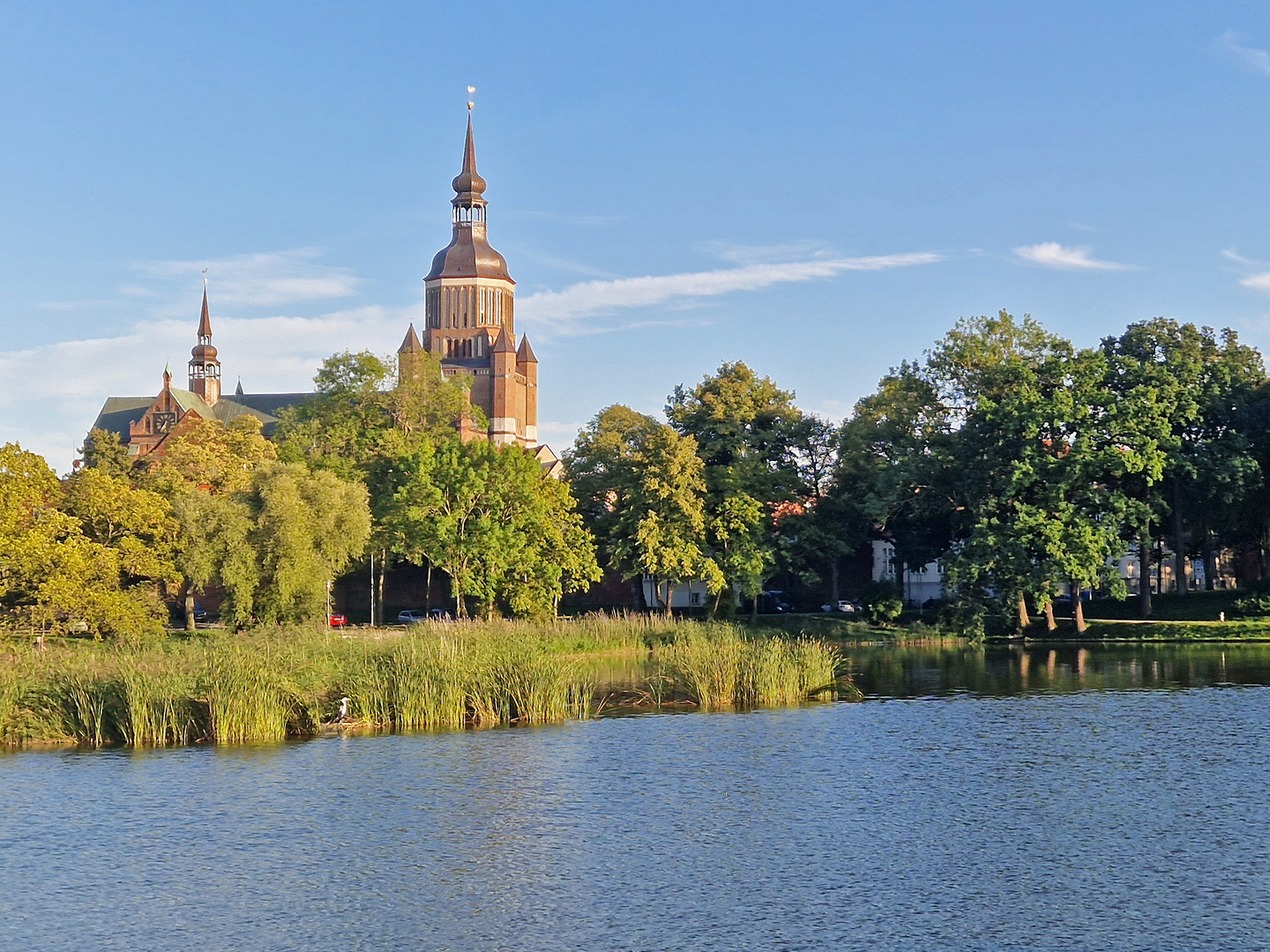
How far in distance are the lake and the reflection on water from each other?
7.47 meters

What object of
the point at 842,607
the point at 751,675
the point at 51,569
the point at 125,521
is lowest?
the point at 751,675

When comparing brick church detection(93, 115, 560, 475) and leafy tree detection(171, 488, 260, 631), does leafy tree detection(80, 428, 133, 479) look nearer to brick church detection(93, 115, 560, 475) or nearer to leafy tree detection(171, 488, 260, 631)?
leafy tree detection(171, 488, 260, 631)

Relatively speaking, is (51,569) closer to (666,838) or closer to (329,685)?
(329,685)

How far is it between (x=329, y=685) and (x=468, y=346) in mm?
101886

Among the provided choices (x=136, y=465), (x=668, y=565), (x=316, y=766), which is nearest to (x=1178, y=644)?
(x=668, y=565)

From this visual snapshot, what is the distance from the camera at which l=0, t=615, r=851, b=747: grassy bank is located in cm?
2775

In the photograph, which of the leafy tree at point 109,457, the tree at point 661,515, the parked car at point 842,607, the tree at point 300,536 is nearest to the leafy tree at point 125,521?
the tree at point 300,536

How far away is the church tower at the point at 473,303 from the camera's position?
128 m

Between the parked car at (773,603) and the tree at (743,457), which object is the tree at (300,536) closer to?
the tree at (743,457)

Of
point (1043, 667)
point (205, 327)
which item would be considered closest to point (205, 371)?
point (205, 327)

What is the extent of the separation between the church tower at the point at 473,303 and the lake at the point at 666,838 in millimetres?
99216

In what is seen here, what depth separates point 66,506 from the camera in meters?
49.1

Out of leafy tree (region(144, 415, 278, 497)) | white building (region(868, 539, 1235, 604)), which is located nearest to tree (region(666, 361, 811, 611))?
white building (region(868, 539, 1235, 604))

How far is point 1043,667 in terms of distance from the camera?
45.3 m
